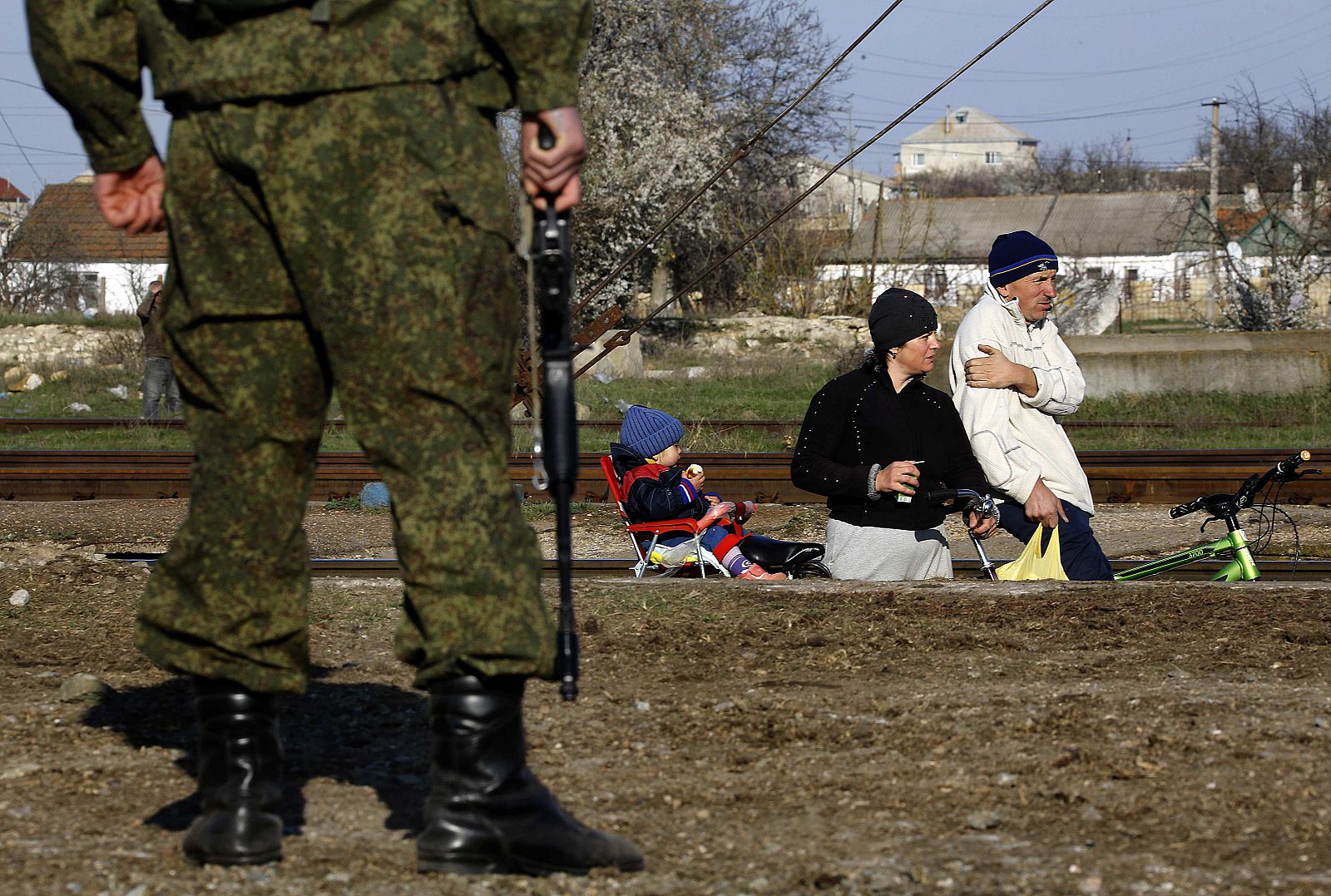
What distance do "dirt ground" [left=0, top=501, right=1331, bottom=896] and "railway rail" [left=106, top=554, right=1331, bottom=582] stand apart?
1.82 meters

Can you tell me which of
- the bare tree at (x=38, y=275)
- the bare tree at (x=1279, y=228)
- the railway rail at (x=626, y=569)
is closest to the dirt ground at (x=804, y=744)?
the railway rail at (x=626, y=569)

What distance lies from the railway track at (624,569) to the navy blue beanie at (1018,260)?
1819 mm

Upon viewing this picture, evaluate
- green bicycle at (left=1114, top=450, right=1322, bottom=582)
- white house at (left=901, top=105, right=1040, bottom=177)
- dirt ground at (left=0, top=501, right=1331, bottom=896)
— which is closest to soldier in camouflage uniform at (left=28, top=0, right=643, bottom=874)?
Answer: dirt ground at (left=0, top=501, right=1331, bottom=896)

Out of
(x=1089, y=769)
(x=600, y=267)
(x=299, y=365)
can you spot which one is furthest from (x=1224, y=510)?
(x=600, y=267)

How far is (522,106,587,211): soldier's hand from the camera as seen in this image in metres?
2.70

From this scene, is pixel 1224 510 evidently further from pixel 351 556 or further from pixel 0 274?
pixel 0 274

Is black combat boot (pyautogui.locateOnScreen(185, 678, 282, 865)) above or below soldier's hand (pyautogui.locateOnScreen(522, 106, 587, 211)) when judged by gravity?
below

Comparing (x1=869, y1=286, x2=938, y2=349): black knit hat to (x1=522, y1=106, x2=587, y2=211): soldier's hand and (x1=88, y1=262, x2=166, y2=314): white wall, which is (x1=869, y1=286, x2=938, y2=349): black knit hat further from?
(x1=88, y1=262, x2=166, y2=314): white wall

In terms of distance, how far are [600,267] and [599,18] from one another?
733 cm

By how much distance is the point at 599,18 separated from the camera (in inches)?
1489

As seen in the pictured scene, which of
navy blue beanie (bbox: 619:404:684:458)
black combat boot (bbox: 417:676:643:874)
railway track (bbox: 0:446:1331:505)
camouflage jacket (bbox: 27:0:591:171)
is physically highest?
camouflage jacket (bbox: 27:0:591:171)

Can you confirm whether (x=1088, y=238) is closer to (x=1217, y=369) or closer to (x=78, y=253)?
(x=78, y=253)

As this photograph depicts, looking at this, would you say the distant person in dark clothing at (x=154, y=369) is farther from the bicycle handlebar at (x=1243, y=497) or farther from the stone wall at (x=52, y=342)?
the bicycle handlebar at (x=1243, y=497)

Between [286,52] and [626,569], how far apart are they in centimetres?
554
